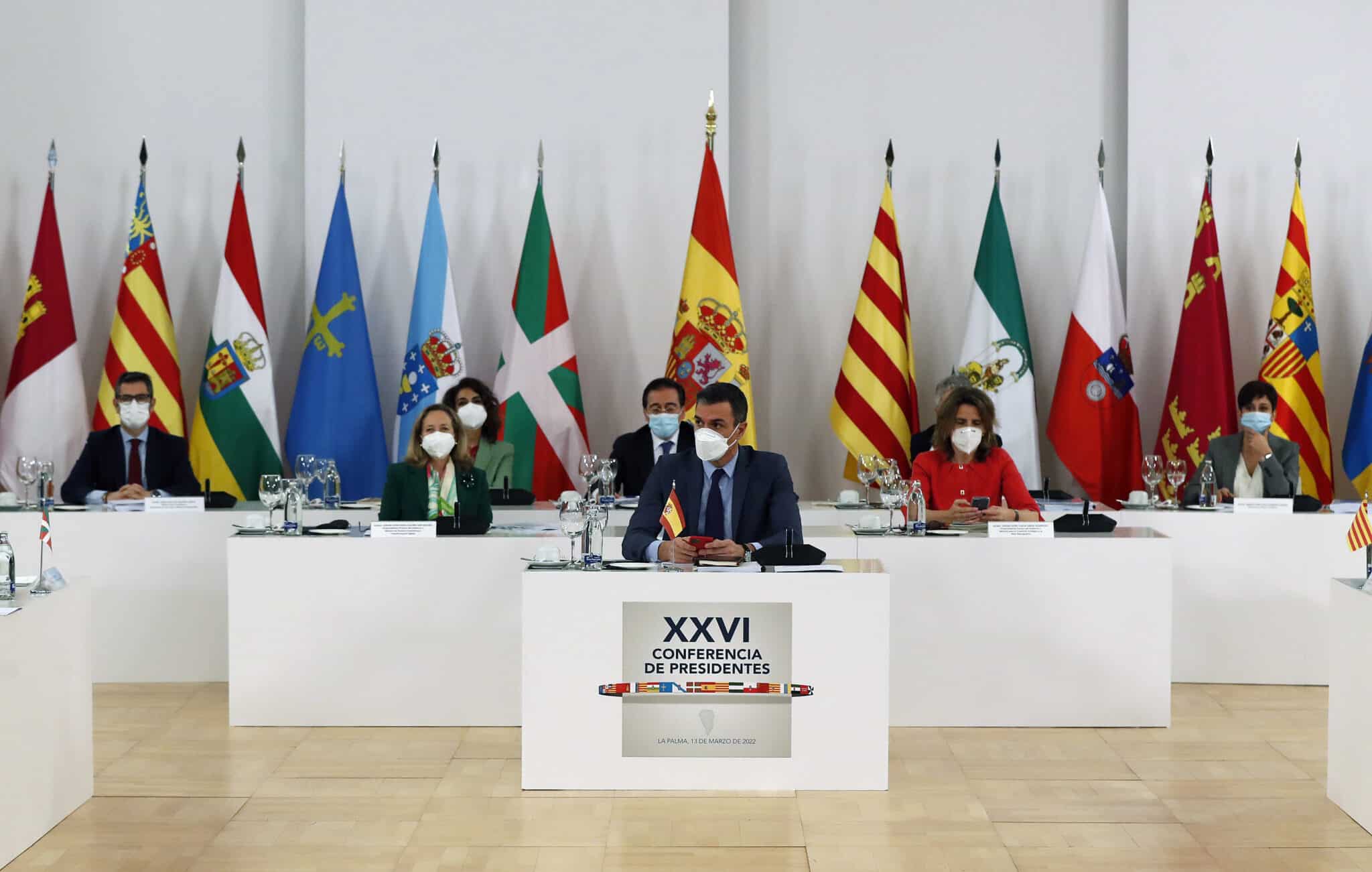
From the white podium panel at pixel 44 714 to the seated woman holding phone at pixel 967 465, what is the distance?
345cm

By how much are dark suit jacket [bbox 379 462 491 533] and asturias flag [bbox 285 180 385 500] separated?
226 cm

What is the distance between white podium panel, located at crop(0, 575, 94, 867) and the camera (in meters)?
3.65

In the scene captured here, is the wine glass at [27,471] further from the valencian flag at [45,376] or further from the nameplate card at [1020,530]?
the nameplate card at [1020,530]

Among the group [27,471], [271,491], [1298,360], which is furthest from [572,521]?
[1298,360]

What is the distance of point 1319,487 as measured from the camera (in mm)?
7609

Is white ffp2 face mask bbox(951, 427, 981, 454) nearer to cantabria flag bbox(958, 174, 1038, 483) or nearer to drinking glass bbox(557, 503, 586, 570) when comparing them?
cantabria flag bbox(958, 174, 1038, 483)

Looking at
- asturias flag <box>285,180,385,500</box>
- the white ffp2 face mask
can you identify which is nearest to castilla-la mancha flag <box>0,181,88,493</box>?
asturias flag <box>285,180,385,500</box>

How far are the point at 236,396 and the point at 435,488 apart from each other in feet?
8.84

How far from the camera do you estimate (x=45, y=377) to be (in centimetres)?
755

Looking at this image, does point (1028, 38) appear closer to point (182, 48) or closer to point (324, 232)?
point (324, 232)

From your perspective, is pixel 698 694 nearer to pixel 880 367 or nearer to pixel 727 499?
pixel 727 499

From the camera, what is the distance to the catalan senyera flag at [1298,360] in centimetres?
750

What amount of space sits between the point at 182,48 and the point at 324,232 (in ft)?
4.69

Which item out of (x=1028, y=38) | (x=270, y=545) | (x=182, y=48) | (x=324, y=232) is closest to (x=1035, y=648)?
(x=270, y=545)
